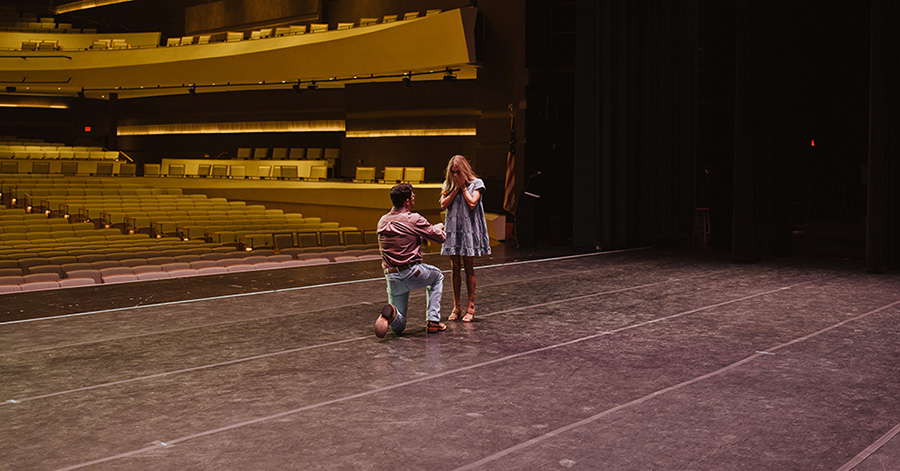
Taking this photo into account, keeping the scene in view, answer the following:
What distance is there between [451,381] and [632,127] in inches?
337

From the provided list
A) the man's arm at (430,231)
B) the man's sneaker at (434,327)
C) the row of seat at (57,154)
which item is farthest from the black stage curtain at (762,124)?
the row of seat at (57,154)

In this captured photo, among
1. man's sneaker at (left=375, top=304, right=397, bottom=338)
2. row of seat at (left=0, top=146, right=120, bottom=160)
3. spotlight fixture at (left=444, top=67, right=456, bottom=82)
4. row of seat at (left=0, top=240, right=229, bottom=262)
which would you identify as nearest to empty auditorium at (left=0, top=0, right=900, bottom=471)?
man's sneaker at (left=375, top=304, right=397, bottom=338)

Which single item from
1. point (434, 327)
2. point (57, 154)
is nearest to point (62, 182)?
point (57, 154)

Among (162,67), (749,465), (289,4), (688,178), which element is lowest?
(749,465)

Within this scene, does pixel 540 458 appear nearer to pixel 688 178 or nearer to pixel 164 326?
pixel 164 326

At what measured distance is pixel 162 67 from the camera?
21.8 metres

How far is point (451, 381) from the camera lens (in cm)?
398

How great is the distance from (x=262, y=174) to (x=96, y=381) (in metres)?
17.0

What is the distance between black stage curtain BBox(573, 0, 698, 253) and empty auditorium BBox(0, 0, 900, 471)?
0.15ft

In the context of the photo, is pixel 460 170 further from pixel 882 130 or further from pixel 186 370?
pixel 882 130

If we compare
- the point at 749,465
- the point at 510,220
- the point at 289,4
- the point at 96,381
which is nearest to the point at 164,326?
the point at 96,381

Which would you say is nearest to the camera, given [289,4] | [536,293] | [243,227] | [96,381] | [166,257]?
[96,381]

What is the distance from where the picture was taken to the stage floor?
295cm

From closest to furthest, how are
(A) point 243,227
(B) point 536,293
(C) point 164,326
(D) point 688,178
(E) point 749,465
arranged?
(E) point 749,465 < (C) point 164,326 < (B) point 536,293 < (D) point 688,178 < (A) point 243,227
